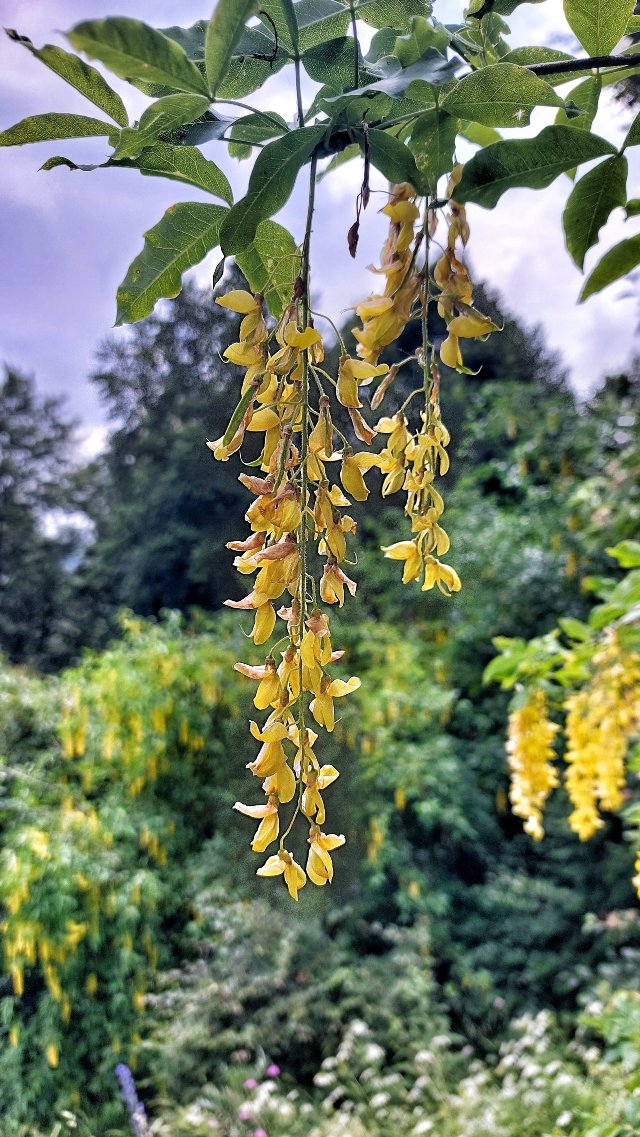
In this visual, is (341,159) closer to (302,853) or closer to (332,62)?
(332,62)

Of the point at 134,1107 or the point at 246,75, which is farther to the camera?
the point at 134,1107

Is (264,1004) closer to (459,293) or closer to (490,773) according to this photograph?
(490,773)

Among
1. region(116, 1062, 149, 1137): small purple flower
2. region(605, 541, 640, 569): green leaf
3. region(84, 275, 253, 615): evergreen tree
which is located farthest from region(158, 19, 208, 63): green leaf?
region(84, 275, 253, 615): evergreen tree

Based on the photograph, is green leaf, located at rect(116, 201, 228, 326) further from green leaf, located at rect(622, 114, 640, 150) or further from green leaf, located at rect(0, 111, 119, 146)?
green leaf, located at rect(622, 114, 640, 150)

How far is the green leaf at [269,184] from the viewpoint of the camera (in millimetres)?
228

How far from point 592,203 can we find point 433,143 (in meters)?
0.07

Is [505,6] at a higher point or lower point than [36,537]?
lower

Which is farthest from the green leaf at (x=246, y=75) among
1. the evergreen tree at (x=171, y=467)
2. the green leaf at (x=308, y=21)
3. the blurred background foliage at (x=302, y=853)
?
the evergreen tree at (x=171, y=467)

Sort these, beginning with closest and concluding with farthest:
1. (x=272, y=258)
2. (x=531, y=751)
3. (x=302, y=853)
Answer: (x=272, y=258)
(x=531, y=751)
(x=302, y=853)

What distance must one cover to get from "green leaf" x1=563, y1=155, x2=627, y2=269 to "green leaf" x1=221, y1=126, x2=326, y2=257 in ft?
0.33

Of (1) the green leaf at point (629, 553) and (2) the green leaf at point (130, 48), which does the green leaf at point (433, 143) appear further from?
(1) the green leaf at point (629, 553)

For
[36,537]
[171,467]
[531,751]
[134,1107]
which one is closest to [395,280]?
[531,751]

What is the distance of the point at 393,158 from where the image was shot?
0.76ft

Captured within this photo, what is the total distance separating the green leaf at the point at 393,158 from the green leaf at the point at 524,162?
2cm
